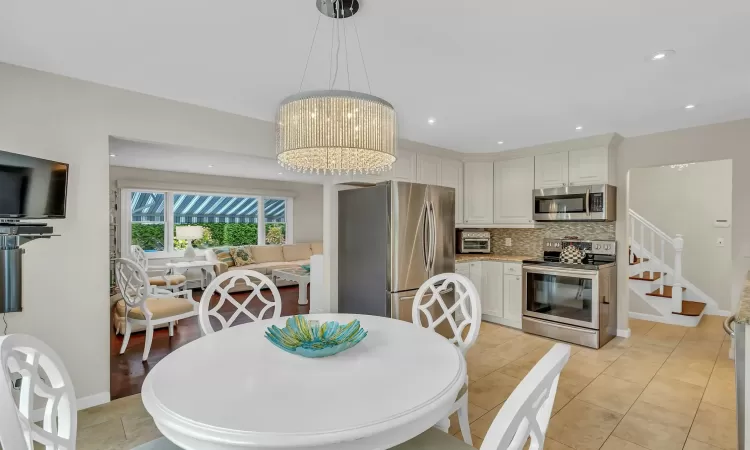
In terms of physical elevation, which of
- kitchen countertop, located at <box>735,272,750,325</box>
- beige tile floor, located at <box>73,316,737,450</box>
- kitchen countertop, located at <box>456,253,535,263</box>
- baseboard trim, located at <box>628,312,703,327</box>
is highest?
kitchen countertop, located at <box>735,272,750,325</box>

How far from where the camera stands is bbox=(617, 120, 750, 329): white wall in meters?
3.25

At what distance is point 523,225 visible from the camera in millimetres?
4508

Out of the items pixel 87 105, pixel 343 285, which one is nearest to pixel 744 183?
pixel 343 285

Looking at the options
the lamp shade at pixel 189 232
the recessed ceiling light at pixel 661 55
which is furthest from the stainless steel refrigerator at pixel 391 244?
the lamp shade at pixel 189 232

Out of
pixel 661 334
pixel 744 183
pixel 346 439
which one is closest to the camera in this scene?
pixel 346 439

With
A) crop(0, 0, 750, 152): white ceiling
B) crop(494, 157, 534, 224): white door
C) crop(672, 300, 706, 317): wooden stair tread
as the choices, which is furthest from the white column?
crop(672, 300, 706, 317): wooden stair tread

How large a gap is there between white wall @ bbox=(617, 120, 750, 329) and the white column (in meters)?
3.09

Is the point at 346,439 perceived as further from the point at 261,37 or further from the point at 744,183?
the point at 744,183

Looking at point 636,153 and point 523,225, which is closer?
point 636,153

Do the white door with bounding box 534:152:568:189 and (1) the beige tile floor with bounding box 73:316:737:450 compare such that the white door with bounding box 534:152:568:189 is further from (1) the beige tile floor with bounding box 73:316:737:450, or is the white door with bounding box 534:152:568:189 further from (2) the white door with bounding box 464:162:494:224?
(1) the beige tile floor with bounding box 73:316:737:450

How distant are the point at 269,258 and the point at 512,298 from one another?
15.7ft

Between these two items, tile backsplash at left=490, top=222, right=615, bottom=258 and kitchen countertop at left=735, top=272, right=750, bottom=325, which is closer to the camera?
kitchen countertop at left=735, top=272, right=750, bottom=325

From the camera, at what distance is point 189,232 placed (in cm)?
670

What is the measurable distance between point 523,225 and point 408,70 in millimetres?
2944
